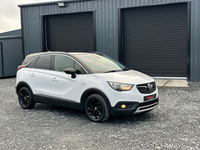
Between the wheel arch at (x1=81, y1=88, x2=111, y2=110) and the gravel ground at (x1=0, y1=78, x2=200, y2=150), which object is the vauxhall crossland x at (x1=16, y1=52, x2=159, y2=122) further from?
the gravel ground at (x1=0, y1=78, x2=200, y2=150)

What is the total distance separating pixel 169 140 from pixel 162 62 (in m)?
9.38

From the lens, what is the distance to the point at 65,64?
596 centimetres

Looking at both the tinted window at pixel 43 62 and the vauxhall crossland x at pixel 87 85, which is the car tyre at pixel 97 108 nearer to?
the vauxhall crossland x at pixel 87 85

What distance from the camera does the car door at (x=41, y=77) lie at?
20.4 ft

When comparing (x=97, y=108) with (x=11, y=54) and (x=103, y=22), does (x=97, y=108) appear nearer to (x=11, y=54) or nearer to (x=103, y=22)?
(x=103, y=22)

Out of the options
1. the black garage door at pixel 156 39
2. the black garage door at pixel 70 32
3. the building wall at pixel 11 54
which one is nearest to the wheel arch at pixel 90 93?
the black garage door at pixel 156 39

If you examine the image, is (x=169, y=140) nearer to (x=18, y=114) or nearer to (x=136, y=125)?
Answer: (x=136, y=125)

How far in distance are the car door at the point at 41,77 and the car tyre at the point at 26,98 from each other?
246 millimetres

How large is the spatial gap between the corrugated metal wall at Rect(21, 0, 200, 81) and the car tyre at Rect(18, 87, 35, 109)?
7.35m

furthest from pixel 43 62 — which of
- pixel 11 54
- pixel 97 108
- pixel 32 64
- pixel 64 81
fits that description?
pixel 11 54

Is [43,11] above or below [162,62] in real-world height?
above

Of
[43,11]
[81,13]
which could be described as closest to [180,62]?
[81,13]

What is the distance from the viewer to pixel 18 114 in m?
6.34

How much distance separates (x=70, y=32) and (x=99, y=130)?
10.7 meters
